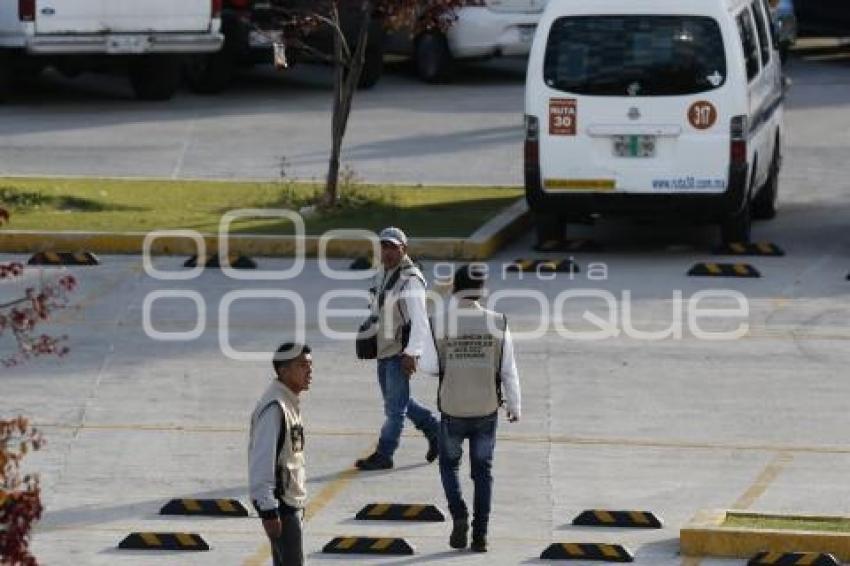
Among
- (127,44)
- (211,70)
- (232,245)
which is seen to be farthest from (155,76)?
(232,245)

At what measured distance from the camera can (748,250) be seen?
22234 mm

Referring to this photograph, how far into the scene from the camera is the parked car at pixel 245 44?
32281 mm

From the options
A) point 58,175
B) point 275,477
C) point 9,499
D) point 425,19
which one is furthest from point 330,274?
point 9,499

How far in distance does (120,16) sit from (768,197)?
9446 mm

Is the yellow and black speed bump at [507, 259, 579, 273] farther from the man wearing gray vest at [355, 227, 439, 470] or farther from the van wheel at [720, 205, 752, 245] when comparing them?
the man wearing gray vest at [355, 227, 439, 470]

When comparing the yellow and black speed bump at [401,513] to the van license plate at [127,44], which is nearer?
the yellow and black speed bump at [401,513]

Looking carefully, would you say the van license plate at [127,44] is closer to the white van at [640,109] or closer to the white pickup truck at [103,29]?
the white pickup truck at [103,29]

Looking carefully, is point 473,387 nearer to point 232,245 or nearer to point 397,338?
point 397,338

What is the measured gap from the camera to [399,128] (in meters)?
30.0

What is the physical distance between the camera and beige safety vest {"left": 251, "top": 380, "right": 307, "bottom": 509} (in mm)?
11742

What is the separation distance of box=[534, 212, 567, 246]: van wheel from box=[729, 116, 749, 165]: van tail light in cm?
171

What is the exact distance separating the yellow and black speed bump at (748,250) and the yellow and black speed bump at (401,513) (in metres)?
8.30

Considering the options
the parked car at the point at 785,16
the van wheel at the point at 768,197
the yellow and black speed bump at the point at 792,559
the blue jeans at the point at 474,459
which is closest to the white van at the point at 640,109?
the van wheel at the point at 768,197

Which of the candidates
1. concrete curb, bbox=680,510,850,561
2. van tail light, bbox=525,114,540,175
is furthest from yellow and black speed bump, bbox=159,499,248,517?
van tail light, bbox=525,114,540,175
